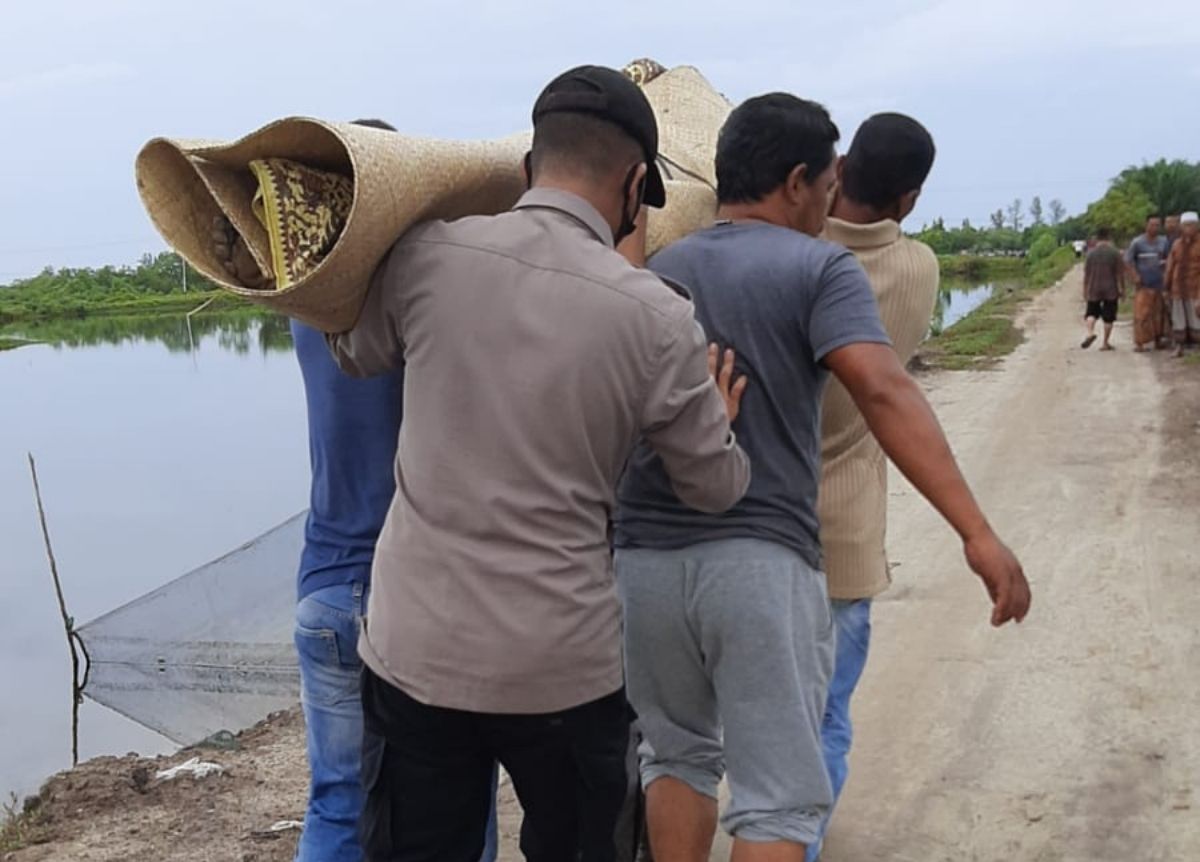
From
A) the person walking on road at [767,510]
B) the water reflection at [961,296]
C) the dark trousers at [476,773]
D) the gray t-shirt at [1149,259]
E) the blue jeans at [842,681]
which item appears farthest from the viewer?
the water reflection at [961,296]

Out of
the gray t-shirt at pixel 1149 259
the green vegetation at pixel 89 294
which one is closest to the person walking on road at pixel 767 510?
the gray t-shirt at pixel 1149 259

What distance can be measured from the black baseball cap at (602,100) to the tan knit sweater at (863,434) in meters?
0.88

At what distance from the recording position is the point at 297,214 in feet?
6.67

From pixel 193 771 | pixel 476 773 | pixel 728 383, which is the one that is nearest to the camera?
pixel 476 773

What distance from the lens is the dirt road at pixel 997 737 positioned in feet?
11.5

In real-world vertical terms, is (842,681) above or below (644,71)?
below

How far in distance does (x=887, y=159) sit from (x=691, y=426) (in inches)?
39.7

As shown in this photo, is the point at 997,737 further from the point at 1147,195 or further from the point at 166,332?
the point at 1147,195

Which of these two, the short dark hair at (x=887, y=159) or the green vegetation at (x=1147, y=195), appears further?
the green vegetation at (x=1147, y=195)

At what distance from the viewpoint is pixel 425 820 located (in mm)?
2131

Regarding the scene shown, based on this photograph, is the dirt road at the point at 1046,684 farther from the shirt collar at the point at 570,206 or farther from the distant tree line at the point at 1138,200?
the distant tree line at the point at 1138,200

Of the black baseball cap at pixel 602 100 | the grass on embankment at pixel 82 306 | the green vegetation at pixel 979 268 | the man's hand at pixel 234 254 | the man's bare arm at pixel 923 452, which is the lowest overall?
the grass on embankment at pixel 82 306

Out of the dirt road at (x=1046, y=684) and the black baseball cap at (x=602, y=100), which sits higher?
the black baseball cap at (x=602, y=100)

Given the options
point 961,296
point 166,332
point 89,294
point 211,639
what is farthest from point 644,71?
point 89,294
